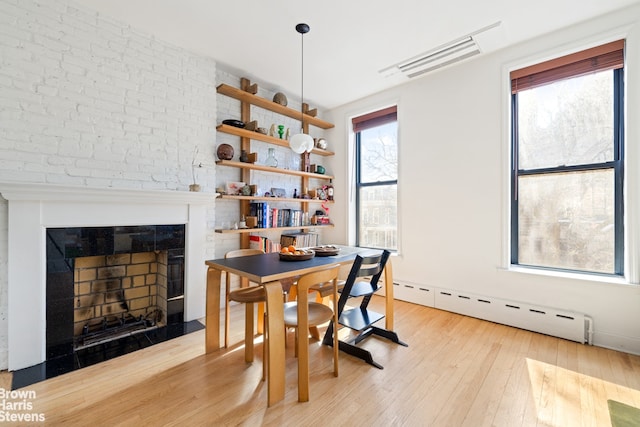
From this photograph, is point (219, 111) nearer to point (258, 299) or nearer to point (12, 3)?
point (12, 3)

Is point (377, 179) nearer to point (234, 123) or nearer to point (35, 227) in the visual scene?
point (234, 123)

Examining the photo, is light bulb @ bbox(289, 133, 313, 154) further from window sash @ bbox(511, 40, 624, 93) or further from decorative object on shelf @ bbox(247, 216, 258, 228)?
window sash @ bbox(511, 40, 624, 93)

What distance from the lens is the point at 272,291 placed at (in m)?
1.68

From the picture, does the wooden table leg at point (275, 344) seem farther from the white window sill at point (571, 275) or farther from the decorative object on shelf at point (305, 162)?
the decorative object on shelf at point (305, 162)

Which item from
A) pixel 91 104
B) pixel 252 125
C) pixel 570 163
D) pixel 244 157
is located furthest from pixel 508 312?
pixel 91 104

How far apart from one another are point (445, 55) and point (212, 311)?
139 inches

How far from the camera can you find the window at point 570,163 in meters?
2.44

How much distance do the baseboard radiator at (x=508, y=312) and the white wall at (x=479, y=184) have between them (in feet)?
0.21

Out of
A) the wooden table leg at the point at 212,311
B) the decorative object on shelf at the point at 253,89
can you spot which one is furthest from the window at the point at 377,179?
the wooden table leg at the point at 212,311

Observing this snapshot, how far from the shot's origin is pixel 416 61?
3092mm

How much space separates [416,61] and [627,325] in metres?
3.21

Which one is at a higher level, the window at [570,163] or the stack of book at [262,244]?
the window at [570,163]

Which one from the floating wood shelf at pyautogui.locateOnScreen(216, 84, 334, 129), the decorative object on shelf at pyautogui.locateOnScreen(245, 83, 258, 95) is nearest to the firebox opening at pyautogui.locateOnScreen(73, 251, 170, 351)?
the floating wood shelf at pyautogui.locateOnScreen(216, 84, 334, 129)

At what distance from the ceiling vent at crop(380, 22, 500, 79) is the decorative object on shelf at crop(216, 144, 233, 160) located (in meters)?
2.11
